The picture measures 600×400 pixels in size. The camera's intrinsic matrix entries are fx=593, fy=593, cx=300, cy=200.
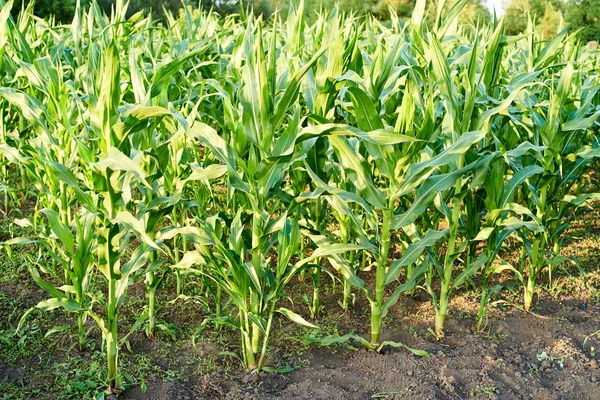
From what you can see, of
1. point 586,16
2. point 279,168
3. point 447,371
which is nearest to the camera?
point 279,168

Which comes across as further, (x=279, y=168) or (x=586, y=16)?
(x=586, y=16)

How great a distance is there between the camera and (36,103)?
3.22 metres

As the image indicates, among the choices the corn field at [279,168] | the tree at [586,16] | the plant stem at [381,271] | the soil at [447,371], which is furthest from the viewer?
the tree at [586,16]

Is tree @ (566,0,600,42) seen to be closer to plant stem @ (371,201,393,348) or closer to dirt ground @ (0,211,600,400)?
dirt ground @ (0,211,600,400)

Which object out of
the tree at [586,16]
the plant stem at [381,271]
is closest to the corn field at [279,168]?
the plant stem at [381,271]

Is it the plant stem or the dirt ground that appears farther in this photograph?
the plant stem

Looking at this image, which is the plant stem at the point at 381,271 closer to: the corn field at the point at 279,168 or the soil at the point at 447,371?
the corn field at the point at 279,168

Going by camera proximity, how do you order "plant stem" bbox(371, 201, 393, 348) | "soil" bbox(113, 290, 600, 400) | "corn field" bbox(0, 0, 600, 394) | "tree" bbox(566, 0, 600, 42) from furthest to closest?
1. "tree" bbox(566, 0, 600, 42)
2. "plant stem" bbox(371, 201, 393, 348)
3. "soil" bbox(113, 290, 600, 400)
4. "corn field" bbox(0, 0, 600, 394)

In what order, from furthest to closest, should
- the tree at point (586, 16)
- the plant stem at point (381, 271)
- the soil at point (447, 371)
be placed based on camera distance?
1. the tree at point (586, 16)
2. the plant stem at point (381, 271)
3. the soil at point (447, 371)

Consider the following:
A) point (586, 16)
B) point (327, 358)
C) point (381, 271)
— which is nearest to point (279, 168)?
point (381, 271)

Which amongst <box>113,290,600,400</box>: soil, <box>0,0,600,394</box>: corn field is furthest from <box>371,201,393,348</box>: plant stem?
<box>113,290,600,400</box>: soil

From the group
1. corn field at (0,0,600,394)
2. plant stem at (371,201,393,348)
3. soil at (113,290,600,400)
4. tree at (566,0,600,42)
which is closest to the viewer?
corn field at (0,0,600,394)

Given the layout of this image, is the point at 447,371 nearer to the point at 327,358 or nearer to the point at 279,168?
the point at 327,358

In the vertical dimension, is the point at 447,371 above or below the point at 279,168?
below
